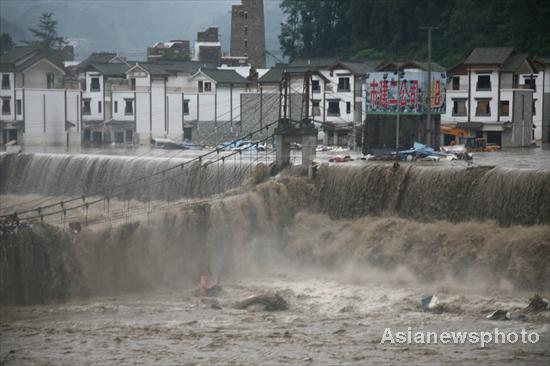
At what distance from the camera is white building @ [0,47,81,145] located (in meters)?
61.8

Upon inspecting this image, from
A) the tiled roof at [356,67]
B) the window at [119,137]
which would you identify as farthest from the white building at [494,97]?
the window at [119,137]

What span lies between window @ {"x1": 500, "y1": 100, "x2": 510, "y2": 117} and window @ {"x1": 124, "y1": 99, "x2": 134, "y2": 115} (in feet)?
75.3

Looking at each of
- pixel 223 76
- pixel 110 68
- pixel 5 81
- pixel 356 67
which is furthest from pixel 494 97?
pixel 5 81

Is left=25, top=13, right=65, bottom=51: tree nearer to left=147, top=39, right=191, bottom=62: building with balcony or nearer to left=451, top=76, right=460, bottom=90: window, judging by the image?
left=147, top=39, right=191, bottom=62: building with balcony

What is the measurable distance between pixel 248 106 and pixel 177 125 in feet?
15.8

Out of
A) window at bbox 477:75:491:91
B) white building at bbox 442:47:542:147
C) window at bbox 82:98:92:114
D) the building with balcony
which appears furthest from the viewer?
the building with balcony

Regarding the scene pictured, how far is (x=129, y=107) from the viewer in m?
62.2

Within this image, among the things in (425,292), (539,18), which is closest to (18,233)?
(425,292)

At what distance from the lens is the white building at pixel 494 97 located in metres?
53.0

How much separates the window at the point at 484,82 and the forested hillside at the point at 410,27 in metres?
12.6

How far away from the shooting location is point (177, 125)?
6059 cm

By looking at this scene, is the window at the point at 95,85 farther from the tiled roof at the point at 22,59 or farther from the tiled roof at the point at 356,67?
the tiled roof at the point at 356,67
